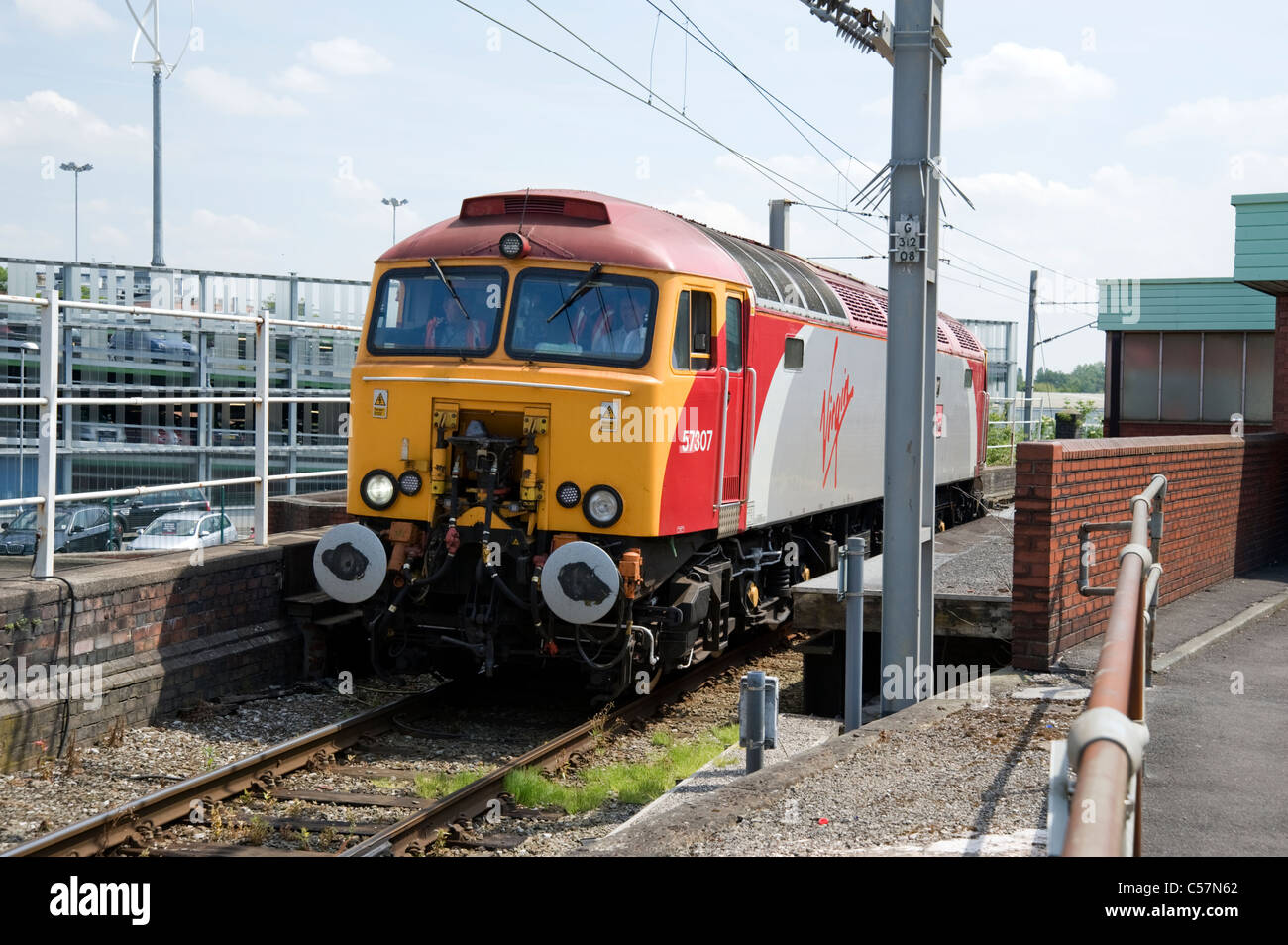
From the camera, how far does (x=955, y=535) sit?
15.1 m

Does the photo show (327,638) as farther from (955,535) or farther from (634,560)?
(955,535)

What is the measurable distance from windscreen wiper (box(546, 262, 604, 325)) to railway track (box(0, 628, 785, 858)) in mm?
2858

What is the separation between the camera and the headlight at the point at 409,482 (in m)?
9.12

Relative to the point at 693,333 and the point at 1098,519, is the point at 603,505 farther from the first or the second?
the point at 1098,519

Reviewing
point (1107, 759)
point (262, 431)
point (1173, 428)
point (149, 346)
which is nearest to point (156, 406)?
point (149, 346)

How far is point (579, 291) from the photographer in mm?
9109

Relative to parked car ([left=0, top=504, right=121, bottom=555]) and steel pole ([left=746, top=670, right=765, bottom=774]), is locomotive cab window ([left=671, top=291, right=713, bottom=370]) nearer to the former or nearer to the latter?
steel pole ([left=746, top=670, right=765, bottom=774])

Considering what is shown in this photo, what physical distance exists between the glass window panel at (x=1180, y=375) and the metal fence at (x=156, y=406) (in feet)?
49.7

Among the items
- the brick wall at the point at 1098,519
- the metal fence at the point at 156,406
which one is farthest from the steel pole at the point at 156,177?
the brick wall at the point at 1098,519

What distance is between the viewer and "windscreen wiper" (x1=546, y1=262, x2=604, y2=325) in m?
9.10

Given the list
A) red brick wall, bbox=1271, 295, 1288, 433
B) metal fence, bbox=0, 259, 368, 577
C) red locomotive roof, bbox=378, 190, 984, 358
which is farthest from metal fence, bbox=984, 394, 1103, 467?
red locomotive roof, bbox=378, 190, 984, 358

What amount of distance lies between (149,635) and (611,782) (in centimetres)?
332

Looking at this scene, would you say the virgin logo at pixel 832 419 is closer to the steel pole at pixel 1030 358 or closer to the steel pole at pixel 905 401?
the steel pole at pixel 905 401
